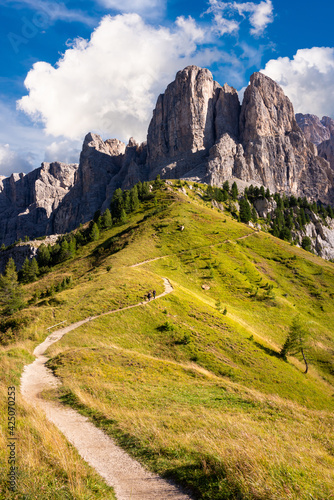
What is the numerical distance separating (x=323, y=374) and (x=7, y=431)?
4574cm

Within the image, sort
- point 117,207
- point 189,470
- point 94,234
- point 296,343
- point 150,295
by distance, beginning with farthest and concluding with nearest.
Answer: point 117,207, point 94,234, point 150,295, point 296,343, point 189,470

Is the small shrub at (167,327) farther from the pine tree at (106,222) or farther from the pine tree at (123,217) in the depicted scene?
the pine tree at (106,222)

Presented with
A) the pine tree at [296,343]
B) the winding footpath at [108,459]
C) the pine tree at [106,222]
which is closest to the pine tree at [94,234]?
the pine tree at [106,222]

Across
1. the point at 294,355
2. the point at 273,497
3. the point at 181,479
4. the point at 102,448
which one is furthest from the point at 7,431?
the point at 294,355

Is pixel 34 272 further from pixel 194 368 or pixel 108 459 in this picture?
pixel 108 459

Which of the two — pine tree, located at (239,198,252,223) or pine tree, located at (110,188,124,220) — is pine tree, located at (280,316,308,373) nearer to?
pine tree, located at (110,188,124,220)

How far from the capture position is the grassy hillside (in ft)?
24.4

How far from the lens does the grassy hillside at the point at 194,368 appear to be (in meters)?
7.43

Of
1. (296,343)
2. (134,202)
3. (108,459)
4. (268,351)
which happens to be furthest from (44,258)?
(108,459)

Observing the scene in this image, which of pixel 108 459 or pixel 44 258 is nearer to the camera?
pixel 108 459

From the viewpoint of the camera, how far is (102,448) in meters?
9.84

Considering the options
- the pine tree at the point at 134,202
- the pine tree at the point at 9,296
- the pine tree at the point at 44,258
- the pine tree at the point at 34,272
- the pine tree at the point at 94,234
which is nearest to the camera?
the pine tree at the point at 9,296

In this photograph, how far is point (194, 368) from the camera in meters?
26.2

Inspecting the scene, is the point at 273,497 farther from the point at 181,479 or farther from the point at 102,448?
the point at 102,448
